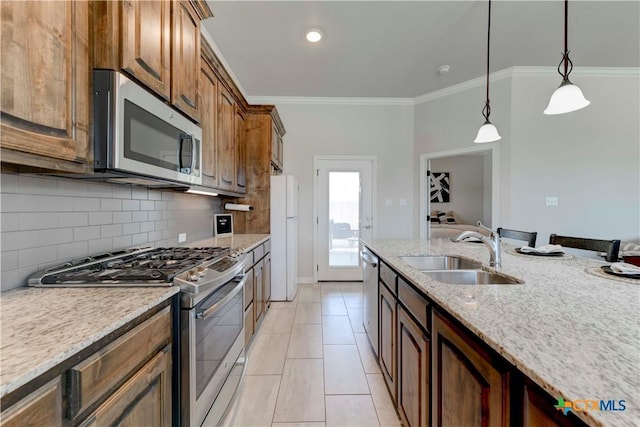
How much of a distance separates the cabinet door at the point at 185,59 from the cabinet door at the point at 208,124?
0.35 m

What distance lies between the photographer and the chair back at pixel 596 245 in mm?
1580

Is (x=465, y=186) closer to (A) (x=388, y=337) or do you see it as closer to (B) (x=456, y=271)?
(B) (x=456, y=271)

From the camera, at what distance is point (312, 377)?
194 centimetres

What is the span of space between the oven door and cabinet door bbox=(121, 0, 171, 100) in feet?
3.50

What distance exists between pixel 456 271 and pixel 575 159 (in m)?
3.32

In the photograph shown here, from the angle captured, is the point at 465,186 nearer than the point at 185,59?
No

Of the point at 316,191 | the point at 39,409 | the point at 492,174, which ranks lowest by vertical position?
the point at 39,409

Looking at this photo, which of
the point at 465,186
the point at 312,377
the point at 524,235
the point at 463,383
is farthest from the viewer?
the point at 465,186

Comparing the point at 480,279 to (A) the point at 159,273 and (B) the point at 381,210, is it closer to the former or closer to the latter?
(A) the point at 159,273

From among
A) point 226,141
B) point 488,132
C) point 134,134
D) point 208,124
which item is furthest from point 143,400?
point 488,132

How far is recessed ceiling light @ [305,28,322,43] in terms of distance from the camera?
8.52 feet

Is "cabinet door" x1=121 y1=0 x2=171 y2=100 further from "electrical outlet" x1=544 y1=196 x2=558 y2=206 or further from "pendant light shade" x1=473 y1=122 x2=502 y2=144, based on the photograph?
"electrical outlet" x1=544 y1=196 x2=558 y2=206

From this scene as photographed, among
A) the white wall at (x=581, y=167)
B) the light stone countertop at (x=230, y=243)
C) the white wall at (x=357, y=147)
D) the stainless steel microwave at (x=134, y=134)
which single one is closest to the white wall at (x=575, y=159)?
the white wall at (x=581, y=167)

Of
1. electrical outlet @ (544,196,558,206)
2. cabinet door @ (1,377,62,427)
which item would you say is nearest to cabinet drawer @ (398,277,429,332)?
cabinet door @ (1,377,62,427)
